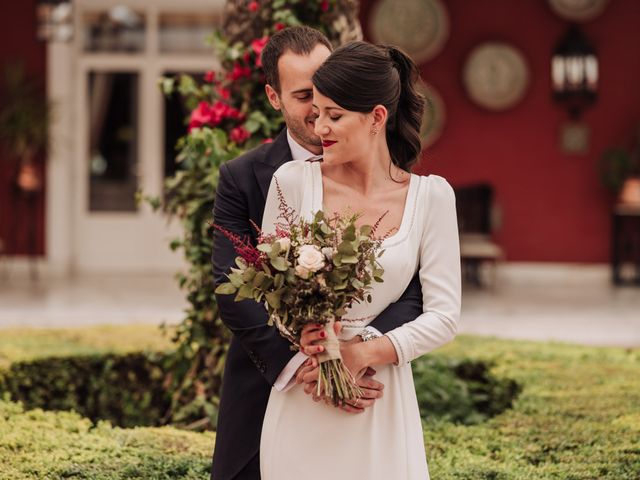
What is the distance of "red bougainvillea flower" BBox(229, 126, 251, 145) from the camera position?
12.5ft

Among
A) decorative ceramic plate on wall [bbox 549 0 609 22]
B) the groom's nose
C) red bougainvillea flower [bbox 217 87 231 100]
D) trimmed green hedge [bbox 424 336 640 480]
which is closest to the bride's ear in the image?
the groom's nose

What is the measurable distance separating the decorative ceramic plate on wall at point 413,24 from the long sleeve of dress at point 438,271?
9.69 metres

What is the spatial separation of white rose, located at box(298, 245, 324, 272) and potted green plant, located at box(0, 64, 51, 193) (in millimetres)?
9894

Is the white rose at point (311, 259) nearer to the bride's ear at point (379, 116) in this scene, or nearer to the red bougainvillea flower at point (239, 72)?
the bride's ear at point (379, 116)

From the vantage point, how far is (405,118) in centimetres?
236

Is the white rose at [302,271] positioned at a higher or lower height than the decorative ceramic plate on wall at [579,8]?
lower

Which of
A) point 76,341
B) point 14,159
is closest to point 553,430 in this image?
point 76,341

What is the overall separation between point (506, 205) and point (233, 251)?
997cm

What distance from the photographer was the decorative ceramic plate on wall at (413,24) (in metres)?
11.8

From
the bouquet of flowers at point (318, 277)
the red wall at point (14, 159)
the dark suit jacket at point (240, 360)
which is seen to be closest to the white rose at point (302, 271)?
the bouquet of flowers at point (318, 277)

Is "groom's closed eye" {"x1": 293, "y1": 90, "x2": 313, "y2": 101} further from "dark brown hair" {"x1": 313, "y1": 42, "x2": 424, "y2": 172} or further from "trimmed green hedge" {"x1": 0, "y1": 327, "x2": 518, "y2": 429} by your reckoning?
"trimmed green hedge" {"x1": 0, "y1": 327, "x2": 518, "y2": 429}

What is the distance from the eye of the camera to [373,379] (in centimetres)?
216

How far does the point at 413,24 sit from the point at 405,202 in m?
9.80

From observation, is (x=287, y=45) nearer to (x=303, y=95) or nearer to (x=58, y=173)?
(x=303, y=95)
